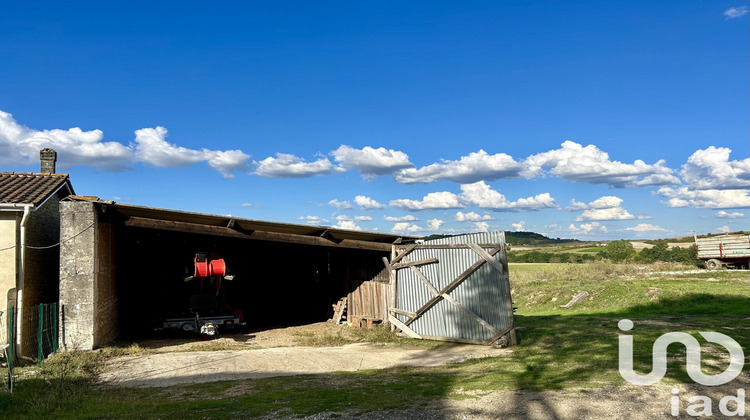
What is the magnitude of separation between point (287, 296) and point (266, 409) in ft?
47.7

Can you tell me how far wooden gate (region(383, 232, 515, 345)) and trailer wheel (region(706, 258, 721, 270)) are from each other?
2632cm

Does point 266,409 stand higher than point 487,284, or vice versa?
point 487,284

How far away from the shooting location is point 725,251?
104 ft

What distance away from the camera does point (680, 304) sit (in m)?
19.5

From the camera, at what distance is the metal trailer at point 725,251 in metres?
30.8

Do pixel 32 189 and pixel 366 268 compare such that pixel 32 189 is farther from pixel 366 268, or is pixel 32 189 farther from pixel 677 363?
pixel 677 363

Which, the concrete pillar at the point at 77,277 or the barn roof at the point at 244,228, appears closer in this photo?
the concrete pillar at the point at 77,277

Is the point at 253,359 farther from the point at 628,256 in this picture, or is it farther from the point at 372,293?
the point at 628,256

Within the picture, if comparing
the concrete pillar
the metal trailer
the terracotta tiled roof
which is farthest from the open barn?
the metal trailer

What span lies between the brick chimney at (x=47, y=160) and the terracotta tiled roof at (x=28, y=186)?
143 cm

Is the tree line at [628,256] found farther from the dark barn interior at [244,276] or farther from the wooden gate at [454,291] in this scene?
the wooden gate at [454,291]

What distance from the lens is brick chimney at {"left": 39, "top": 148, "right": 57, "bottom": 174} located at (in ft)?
54.6

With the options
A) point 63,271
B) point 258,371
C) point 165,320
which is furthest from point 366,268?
point 63,271

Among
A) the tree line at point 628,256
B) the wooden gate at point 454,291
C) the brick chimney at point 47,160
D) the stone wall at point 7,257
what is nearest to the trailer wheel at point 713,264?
the tree line at point 628,256
